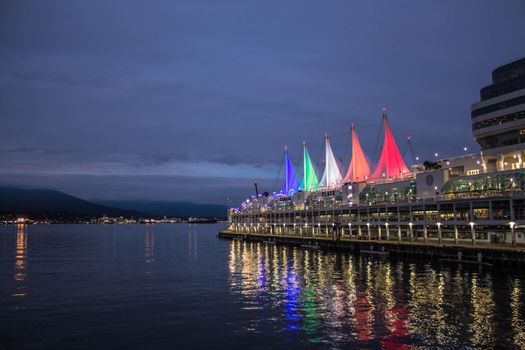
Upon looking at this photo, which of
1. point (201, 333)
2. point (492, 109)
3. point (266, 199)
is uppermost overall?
point (492, 109)

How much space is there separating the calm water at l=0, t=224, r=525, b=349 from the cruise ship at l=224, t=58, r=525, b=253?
353 inches

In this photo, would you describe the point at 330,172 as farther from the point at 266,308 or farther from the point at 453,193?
the point at 266,308

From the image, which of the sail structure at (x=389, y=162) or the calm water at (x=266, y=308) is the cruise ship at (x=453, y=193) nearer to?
the sail structure at (x=389, y=162)

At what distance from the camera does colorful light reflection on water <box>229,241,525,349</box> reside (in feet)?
91.4

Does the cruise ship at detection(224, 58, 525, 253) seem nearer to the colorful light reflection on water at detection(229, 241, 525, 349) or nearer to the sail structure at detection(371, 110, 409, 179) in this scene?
the sail structure at detection(371, 110, 409, 179)

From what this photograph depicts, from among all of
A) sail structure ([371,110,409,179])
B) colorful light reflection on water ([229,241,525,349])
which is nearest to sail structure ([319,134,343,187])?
sail structure ([371,110,409,179])

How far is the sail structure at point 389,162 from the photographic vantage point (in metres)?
92.8

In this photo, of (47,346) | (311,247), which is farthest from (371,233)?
(47,346)

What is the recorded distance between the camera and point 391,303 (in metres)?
37.5

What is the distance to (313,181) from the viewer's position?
5330 inches

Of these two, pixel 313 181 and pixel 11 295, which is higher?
pixel 313 181

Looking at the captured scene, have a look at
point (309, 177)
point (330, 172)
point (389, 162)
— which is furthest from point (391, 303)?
point (309, 177)

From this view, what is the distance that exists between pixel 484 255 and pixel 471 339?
107 feet

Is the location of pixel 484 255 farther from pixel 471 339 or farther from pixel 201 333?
pixel 201 333
